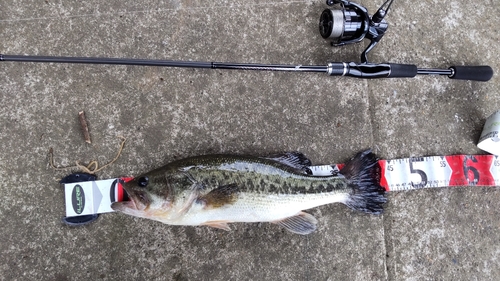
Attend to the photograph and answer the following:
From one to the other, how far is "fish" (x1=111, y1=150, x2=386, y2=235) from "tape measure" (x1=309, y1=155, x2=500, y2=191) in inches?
8.7

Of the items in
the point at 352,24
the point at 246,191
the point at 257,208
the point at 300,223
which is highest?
the point at 352,24

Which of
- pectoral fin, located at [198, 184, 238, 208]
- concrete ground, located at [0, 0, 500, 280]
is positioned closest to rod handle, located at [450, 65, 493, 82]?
concrete ground, located at [0, 0, 500, 280]

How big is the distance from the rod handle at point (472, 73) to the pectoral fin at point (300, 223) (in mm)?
1719

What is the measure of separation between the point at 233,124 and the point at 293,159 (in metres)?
0.58

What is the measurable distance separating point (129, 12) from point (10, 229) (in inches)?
75.8

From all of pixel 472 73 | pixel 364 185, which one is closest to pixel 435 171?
pixel 364 185

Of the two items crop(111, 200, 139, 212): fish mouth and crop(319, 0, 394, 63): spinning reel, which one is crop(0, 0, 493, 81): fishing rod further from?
crop(111, 200, 139, 212): fish mouth

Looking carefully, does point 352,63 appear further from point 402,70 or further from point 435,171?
point 435,171

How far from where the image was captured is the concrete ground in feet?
8.70

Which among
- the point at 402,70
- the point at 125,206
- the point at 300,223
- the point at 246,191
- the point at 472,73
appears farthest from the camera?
the point at 472,73

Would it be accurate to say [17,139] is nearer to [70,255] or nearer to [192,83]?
[70,255]

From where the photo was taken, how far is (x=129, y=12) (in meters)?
2.86

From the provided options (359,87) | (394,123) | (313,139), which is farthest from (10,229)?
(394,123)

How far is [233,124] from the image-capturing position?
285 centimetres
